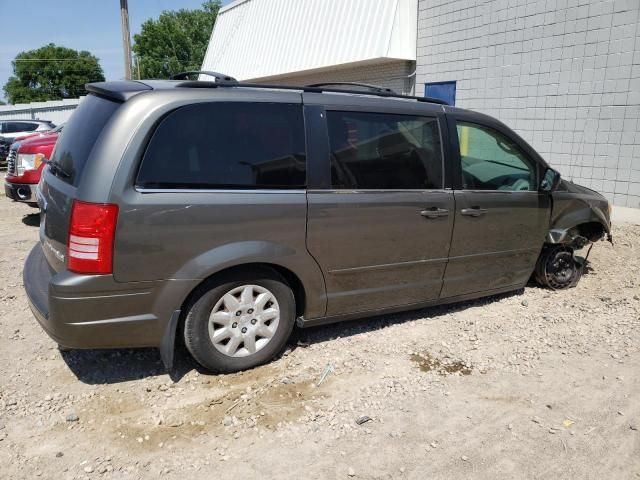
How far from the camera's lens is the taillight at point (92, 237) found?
2.86 metres

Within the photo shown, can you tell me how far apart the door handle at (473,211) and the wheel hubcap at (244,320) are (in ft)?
5.61

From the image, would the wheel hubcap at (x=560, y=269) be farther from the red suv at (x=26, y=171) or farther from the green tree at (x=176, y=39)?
the green tree at (x=176, y=39)

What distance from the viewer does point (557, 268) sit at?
5.21 m

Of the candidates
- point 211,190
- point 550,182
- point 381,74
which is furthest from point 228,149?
point 381,74

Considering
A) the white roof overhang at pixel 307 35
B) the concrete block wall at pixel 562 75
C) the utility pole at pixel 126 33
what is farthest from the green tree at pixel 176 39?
the concrete block wall at pixel 562 75

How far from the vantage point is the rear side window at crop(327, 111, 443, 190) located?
3590 millimetres

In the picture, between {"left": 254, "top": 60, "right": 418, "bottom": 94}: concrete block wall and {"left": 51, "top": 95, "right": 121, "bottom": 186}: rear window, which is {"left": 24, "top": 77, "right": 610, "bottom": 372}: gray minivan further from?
{"left": 254, "top": 60, "right": 418, "bottom": 94}: concrete block wall

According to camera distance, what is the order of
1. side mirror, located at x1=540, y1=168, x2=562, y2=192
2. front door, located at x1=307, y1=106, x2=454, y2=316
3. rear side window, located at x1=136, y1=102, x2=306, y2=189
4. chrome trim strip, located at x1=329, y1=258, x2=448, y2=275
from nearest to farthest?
rear side window, located at x1=136, y1=102, x2=306, y2=189 < front door, located at x1=307, y1=106, x2=454, y2=316 < chrome trim strip, located at x1=329, y1=258, x2=448, y2=275 < side mirror, located at x1=540, y1=168, x2=562, y2=192

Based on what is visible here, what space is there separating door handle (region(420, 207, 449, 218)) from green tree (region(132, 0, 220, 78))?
54362mm

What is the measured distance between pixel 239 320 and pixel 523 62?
29.1ft

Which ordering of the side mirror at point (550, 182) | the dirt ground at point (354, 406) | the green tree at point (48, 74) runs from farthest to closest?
the green tree at point (48, 74) < the side mirror at point (550, 182) < the dirt ground at point (354, 406)

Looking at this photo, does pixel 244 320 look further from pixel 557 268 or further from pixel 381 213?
Result: pixel 557 268

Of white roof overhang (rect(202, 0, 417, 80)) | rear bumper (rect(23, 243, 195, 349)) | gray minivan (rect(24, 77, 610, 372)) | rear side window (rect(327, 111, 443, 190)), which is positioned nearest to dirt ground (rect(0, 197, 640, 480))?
gray minivan (rect(24, 77, 610, 372))

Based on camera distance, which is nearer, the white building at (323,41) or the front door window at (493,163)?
the front door window at (493,163)
